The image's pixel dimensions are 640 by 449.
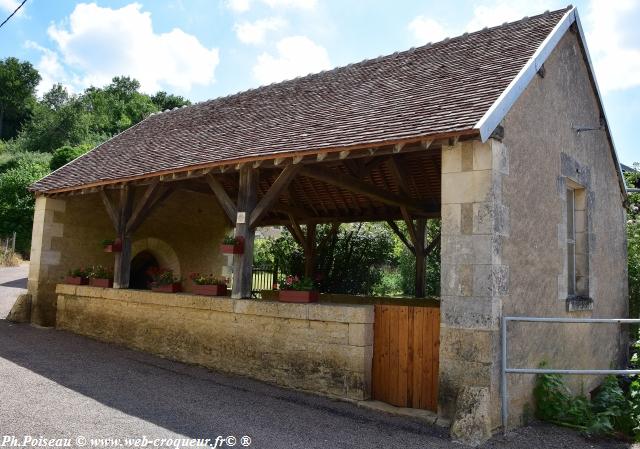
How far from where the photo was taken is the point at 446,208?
4465 millimetres

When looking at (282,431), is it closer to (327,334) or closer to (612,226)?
(327,334)

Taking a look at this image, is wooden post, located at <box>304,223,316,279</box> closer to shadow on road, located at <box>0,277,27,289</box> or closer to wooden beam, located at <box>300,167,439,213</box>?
wooden beam, located at <box>300,167,439,213</box>

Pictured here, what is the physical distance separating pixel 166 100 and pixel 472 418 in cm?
4325

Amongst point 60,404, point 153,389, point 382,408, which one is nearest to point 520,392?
point 382,408

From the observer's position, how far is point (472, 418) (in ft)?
12.9

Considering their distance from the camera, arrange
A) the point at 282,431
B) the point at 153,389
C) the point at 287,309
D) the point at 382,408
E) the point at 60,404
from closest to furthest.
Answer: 1. the point at 282,431
2. the point at 60,404
3. the point at 382,408
4. the point at 153,389
5. the point at 287,309

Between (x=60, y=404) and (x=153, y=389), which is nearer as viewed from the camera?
(x=60, y=404)

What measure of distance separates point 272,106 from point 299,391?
4366 millimetres

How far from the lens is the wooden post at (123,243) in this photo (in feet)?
25.4

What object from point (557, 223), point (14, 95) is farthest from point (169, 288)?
point (14, 95)

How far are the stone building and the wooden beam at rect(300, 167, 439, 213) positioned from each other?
0.12ft

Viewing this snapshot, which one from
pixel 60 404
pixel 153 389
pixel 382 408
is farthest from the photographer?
pixel 153 389

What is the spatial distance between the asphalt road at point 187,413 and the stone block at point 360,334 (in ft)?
1.87

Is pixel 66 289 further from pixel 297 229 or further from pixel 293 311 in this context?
pixel 293 311
